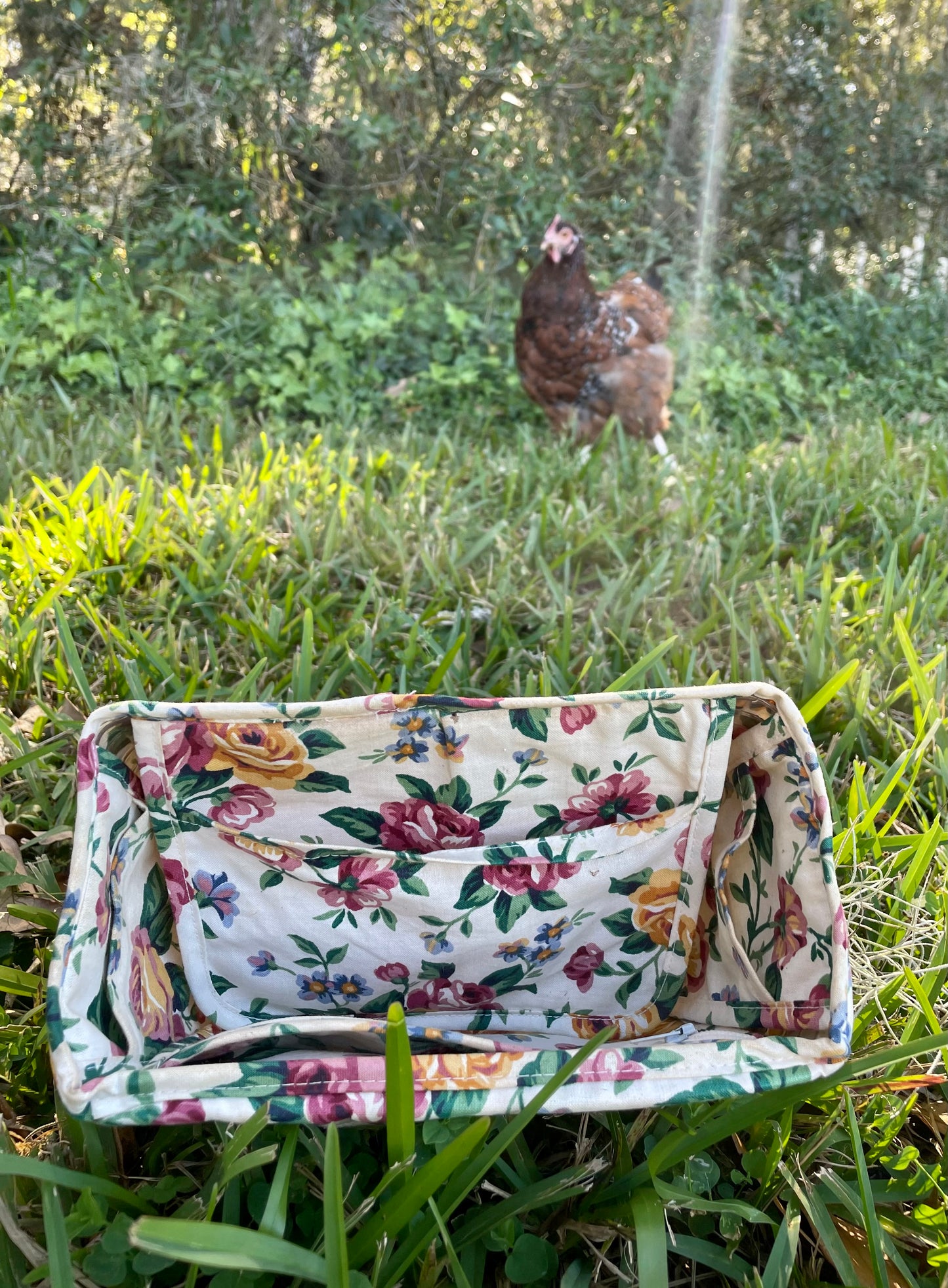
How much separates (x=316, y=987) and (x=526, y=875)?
0.25 metres

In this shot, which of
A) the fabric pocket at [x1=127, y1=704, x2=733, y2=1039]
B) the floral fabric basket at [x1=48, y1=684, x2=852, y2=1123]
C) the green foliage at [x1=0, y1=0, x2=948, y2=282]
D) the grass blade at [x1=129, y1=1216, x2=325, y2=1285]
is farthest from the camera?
the green foliage at [x1=0, y1=0, x2=948, y2=282]

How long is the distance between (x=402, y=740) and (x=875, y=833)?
56 cm

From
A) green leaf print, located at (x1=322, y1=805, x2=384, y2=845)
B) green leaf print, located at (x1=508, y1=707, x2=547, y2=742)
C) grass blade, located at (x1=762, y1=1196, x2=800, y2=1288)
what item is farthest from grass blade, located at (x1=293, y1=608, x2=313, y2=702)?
grass blade, located at (x1=762, y1=1196, x2=800, y2=1288)

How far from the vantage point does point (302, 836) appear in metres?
0.88

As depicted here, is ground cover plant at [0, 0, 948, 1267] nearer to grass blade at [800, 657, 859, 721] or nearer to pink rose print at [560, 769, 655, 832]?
grass blade at [800, 657, 859, 721]

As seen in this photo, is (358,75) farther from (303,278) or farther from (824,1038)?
(824,1038)

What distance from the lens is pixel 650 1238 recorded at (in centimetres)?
61

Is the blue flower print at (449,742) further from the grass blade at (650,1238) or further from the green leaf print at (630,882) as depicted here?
the grass blade at (650,1238)

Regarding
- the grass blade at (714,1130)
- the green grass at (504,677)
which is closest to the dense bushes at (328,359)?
the green grass at (504,677)

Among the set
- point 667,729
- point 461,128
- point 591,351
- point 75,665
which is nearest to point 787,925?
point 667,729

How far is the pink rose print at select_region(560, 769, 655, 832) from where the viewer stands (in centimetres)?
86

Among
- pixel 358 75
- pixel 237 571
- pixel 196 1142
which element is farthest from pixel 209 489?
pixel 358 75

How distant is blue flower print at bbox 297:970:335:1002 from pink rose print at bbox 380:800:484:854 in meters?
0.15

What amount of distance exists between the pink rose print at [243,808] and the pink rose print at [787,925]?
0.47 meters
